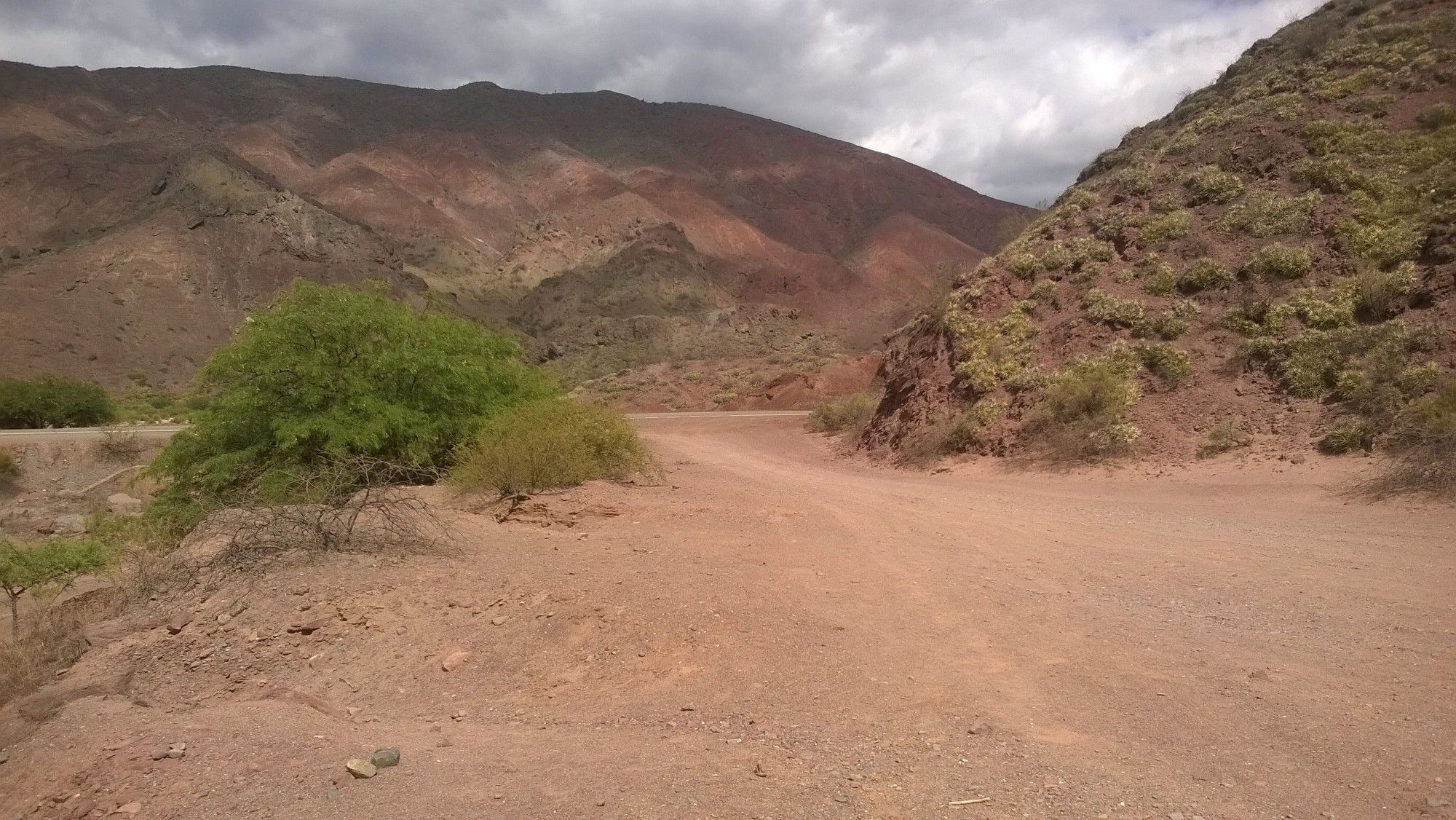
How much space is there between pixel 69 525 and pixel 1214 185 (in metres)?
28.4

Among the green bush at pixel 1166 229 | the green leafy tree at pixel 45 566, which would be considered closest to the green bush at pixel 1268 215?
the green bush at pixel 1166 229

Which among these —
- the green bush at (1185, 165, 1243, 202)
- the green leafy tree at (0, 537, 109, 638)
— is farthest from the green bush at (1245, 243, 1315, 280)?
the green leafy tree at (0, 537, 109, 638)

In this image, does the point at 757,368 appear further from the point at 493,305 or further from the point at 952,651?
the point at 952,651

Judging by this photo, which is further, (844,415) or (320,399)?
(844,415)

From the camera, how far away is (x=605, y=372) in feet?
178

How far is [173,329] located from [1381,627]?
61.1 meters

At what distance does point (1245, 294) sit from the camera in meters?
18.3

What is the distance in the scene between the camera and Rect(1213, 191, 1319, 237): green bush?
1934cm

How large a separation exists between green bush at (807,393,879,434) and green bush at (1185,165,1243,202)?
991cm

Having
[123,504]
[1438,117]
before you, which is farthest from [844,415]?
[123,504]

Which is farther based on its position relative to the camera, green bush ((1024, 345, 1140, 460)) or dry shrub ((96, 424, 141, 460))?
dry shrub ((96, 424, 141, 460))

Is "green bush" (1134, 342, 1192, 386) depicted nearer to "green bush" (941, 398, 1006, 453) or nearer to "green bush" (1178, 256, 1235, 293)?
"green bush" (1178, 256, 1235, 293)

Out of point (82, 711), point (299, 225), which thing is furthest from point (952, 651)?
point (299, 225)

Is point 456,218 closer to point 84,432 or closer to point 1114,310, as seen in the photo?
point 84,432
